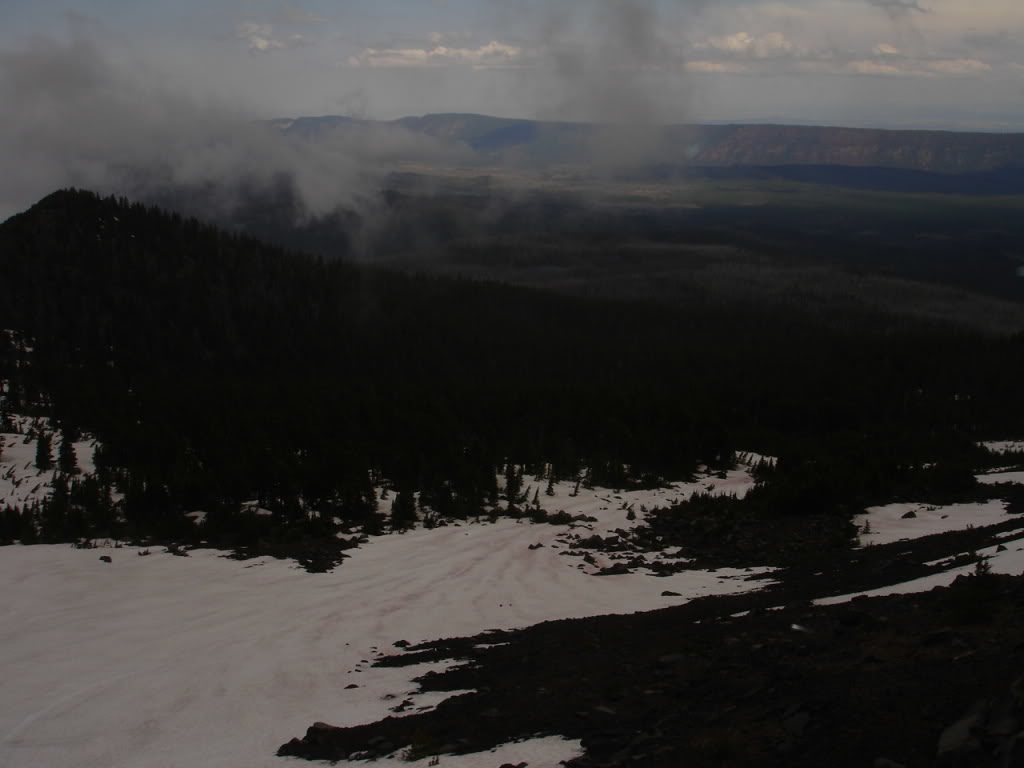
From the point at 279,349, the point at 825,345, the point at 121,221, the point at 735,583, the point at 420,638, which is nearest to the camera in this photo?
the point at 420,638

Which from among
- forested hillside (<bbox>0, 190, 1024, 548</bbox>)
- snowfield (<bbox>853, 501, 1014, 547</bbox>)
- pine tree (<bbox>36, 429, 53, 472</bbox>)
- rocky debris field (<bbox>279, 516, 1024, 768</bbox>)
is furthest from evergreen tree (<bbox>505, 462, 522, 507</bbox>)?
pine tree (<bbox>36, 429, 53, 472</bbox>)

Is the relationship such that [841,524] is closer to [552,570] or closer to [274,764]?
[552,570]

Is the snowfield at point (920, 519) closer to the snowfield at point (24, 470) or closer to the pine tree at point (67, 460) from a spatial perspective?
the snowfield at point (24, 470)

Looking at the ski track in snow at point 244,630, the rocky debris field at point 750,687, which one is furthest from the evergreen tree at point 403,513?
the rocky debris field at point 750,687

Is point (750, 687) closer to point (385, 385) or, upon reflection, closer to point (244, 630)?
point (244, 630)

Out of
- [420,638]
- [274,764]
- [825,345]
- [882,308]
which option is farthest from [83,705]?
[882,308]

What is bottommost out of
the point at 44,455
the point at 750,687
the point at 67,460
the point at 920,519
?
the point at 920,519

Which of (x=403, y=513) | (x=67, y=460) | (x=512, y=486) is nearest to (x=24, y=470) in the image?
(x=67, y=460)
